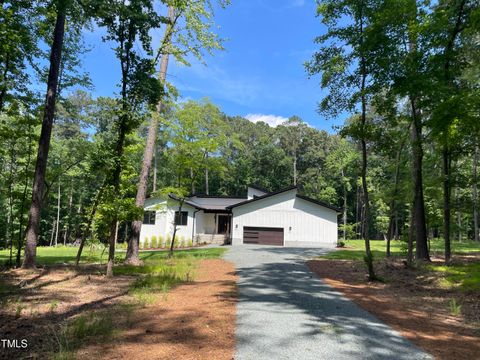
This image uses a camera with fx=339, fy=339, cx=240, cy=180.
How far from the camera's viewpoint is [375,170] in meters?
39.7

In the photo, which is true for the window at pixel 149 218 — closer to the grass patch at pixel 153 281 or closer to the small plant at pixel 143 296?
the grass patch at pixel 153 281

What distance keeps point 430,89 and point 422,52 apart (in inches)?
69.6

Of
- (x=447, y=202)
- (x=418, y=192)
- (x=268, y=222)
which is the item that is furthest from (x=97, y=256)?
(x=447, y=202)

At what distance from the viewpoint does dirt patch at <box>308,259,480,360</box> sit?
4594mm

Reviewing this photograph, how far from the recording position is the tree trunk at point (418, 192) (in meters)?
11.6

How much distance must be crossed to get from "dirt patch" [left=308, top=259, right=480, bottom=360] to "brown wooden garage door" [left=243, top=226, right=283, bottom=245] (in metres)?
13.8

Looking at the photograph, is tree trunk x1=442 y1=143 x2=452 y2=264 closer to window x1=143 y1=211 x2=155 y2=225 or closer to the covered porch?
the covered porch

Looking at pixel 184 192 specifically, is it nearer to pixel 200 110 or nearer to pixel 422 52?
pixel 200 110

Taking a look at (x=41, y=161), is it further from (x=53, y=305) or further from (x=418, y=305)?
(x=418, y=305)

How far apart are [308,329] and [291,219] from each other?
21438 millimetres

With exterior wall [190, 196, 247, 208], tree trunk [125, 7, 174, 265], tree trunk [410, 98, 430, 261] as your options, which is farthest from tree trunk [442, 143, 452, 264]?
exterior wall [190, 196, 247, 208]

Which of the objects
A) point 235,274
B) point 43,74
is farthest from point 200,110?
point 235,274

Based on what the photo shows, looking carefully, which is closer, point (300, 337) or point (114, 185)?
point (300, 337)

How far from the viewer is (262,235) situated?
2633 cm
